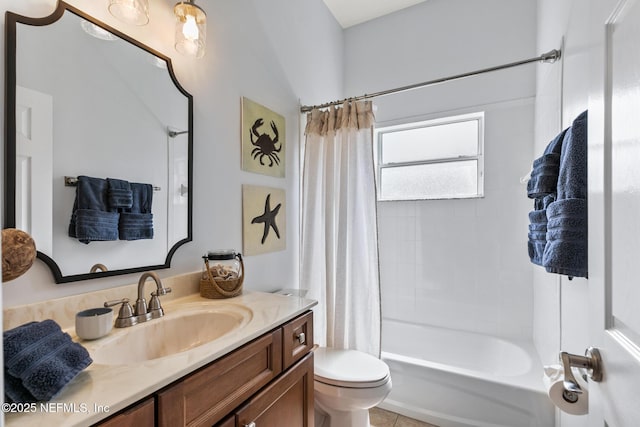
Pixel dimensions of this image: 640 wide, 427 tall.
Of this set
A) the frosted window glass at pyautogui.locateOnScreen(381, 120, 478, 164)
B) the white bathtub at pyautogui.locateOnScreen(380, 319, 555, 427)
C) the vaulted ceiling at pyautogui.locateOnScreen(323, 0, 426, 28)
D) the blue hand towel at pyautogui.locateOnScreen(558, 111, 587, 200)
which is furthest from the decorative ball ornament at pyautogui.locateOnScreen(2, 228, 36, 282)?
the vaulted ceiling at pyautogui.locateOnScreen(323, 0, 426, 28)

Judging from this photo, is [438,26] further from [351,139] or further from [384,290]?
[384,290]

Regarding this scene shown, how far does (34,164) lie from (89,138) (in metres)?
0.18

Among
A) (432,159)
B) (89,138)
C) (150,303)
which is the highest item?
(432,159)

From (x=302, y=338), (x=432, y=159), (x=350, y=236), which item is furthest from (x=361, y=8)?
(x=302, y=338)

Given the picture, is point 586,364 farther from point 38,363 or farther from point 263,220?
point 263,220

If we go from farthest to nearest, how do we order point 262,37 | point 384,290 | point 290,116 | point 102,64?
point 384,290 < point 290,116 < point 262,37 < point 102,64

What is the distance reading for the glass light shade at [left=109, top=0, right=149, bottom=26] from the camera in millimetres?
1001

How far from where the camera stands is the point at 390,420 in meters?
1.81

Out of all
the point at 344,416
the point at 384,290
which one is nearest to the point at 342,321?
the point at 344,416

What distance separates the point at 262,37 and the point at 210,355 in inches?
67.4

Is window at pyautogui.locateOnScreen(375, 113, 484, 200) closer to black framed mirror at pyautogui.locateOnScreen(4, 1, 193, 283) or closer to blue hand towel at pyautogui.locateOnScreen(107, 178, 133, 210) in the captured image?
black framed mirror at pyautogui.locateOnScreen(4, 1, 193, 283)

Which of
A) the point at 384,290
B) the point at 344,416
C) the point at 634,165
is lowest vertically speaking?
the point at 344,416

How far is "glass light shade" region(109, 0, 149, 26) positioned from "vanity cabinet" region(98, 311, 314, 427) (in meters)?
1.18

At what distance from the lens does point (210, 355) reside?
743 mm
